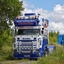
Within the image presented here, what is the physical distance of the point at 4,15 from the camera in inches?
1033

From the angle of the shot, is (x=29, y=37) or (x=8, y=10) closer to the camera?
(x=8, y=10)

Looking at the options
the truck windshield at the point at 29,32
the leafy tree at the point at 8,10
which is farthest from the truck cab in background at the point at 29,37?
the leafy tree at the point at 8,10

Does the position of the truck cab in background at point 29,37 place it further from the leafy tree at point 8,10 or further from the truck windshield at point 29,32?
the leafy tree at point 8,10

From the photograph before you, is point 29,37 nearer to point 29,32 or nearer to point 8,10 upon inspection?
point 29,32

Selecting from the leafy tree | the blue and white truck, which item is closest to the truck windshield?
the blue and white truck

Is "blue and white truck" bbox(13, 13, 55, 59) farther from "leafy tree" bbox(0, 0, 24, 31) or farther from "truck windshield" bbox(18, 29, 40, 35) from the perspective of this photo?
"leafy tree" bbox(0, 0, 24, 31)

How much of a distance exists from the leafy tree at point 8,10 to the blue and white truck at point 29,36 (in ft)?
2.83

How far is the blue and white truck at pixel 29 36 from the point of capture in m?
27.0

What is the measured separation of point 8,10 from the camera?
84.3 feet

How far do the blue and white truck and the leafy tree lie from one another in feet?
2.83

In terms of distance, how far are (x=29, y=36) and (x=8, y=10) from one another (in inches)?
123

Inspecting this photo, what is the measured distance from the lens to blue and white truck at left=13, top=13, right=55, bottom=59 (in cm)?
2700

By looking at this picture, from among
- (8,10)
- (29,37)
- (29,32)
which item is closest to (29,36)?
(29,37)

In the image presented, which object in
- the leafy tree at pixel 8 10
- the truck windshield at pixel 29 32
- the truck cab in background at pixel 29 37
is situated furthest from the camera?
the truck windshield at pixel 29 32
